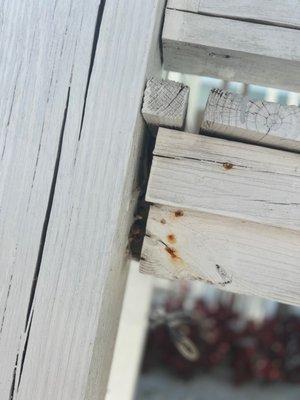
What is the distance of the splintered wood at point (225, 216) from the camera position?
37.8 inches

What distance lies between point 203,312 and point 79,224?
4.65 m

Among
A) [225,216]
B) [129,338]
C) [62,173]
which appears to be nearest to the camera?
[62,173]

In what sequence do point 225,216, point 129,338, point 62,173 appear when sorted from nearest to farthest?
point 62,173 → point 225,216 → point 129,338

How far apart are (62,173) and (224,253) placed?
0.35 metres

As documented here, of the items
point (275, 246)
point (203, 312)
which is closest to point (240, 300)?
point (203, 312)

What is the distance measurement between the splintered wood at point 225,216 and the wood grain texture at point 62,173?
12 centimetres

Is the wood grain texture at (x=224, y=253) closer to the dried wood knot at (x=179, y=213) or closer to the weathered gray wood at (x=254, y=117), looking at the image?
the dried wood knot at (x=179, y=213)

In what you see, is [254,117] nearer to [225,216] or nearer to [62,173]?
[225,216]

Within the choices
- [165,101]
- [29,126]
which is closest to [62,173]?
[29,126]

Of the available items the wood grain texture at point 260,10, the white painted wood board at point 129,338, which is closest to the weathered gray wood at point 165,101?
the wood grain texture at point 260,10

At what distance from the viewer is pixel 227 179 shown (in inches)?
38.0

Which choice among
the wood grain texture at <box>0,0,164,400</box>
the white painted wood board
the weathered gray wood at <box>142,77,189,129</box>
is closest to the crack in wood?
the wood grain texture at <box>0,0,164,400</box>

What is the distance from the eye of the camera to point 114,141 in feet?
2.88

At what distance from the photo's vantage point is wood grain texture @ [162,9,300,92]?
95cm
